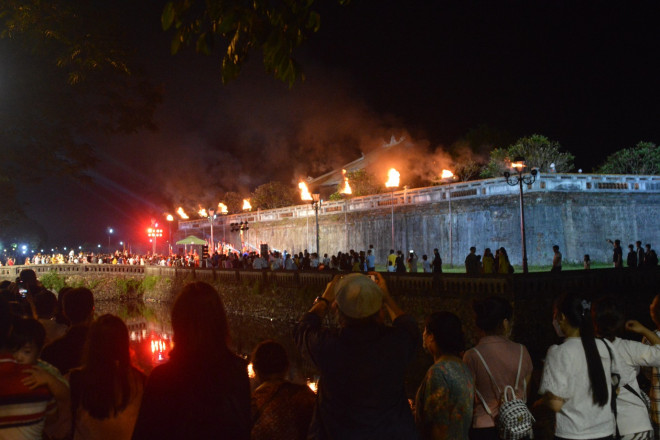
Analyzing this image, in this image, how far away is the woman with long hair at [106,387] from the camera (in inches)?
114

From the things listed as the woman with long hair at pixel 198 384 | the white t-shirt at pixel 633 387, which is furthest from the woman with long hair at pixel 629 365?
the woman with long hair at pixel 198 384

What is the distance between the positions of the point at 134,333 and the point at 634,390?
21.6 meters

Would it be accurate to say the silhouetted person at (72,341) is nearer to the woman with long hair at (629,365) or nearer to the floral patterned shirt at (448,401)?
the floral patterned shirt at (448,401)

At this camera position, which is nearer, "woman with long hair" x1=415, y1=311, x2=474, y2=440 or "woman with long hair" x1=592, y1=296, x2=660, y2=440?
"woman with long hair" x1=415, y1=311, x2=474, y2=440

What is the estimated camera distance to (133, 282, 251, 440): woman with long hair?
2.35 metres

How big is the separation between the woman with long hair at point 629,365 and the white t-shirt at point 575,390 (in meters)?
0.31

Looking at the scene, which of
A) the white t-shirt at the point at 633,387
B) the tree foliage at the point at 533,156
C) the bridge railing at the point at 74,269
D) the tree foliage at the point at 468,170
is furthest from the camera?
the tree foliage at the point at 468,170

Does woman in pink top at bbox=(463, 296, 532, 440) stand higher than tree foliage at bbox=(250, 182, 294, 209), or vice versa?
tree foliage at bbox=(250, 182, 294, 209)

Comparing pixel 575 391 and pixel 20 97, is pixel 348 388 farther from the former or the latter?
pixel 20 97

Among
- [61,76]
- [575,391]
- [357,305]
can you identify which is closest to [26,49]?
[61,76]

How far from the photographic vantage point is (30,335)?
3053 mm

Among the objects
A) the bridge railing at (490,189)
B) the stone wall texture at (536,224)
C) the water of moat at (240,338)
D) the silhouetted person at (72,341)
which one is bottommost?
the water of moat at (240,338)

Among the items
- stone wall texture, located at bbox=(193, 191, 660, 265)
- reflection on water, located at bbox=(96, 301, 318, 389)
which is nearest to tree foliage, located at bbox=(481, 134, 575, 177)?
stone wall texture, located at bbox=(193, 191, 660, 265)

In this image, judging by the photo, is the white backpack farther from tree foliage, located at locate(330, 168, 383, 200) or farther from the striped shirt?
tree foliage, located at locate(330, 168, 383, 200)
